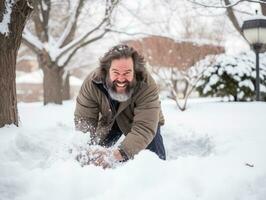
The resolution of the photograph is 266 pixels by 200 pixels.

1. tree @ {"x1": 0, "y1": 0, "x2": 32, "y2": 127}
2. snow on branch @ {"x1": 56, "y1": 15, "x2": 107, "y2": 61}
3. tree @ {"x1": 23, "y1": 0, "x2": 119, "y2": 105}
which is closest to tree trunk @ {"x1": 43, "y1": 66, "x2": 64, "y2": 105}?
tree @ {"x1": 23, "y1": 0, "x2": 119, "y2": 105}

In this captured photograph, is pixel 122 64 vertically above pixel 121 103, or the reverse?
pixel 122 64

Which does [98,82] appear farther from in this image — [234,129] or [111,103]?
[234,129]

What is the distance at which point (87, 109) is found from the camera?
125 inches

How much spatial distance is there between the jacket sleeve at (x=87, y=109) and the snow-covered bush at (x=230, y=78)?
6184mm

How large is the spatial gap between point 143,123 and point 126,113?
33cm

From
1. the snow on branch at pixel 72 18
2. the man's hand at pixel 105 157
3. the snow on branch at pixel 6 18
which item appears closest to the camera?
the man's hand at pixel 105 157

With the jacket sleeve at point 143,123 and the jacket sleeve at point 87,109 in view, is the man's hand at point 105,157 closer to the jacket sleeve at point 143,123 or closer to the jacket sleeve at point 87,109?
the jacket sleeve at point 143,123

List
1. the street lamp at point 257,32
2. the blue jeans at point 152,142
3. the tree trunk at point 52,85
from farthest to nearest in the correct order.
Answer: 1. the tree trunk at point 52,85
2. the street lamp at point 257,32
3. the blue jeans at point 152,142

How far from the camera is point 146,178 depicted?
2268 mm

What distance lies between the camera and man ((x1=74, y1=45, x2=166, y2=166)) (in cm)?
284

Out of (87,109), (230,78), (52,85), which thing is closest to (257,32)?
(230,78)

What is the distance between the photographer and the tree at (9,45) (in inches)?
160

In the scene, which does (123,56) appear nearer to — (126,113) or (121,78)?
(121,78)

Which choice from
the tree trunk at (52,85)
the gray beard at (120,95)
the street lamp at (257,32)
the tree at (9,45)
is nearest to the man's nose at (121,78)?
the gray beard at (120,95)
